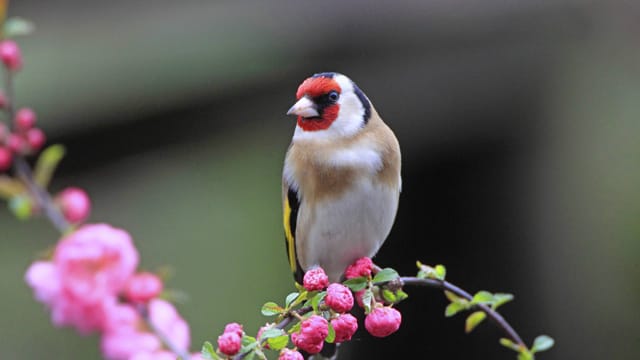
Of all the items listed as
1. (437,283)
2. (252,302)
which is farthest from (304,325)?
(252,302)

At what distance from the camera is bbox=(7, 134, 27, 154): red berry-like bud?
0.44 meters

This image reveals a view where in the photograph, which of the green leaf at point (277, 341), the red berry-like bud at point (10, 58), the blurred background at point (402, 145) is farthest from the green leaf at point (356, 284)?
the blurred background at point (402, 145)

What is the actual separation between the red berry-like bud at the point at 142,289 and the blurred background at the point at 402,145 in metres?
1.46

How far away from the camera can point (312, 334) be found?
581mm

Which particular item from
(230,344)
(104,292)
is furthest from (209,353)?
(104,292)

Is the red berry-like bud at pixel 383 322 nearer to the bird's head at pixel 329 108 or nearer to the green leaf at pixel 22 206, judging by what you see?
the bird's head at pixel 329 108

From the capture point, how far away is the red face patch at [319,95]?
0.75 metres

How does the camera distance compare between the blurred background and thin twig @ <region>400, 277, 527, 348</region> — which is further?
the blurred background

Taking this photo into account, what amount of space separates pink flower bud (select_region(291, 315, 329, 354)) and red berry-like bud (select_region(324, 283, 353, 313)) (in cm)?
2

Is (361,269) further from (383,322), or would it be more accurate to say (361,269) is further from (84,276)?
(84,276)

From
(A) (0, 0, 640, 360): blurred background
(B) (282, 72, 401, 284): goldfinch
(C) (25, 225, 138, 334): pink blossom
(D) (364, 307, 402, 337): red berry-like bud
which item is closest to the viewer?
(C) (25, 225, 138, 334): pink blossom

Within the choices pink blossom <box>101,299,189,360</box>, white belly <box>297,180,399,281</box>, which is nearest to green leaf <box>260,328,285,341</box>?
pink blossom <box>101,299,189,360</box>

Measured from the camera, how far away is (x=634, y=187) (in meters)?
1.95

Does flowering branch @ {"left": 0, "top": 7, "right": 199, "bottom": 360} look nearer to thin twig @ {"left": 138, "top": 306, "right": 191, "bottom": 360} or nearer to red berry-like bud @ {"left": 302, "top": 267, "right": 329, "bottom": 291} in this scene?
thin twig @ {"left": 138, "top": 306, "right": 191, "bottom": 360}
